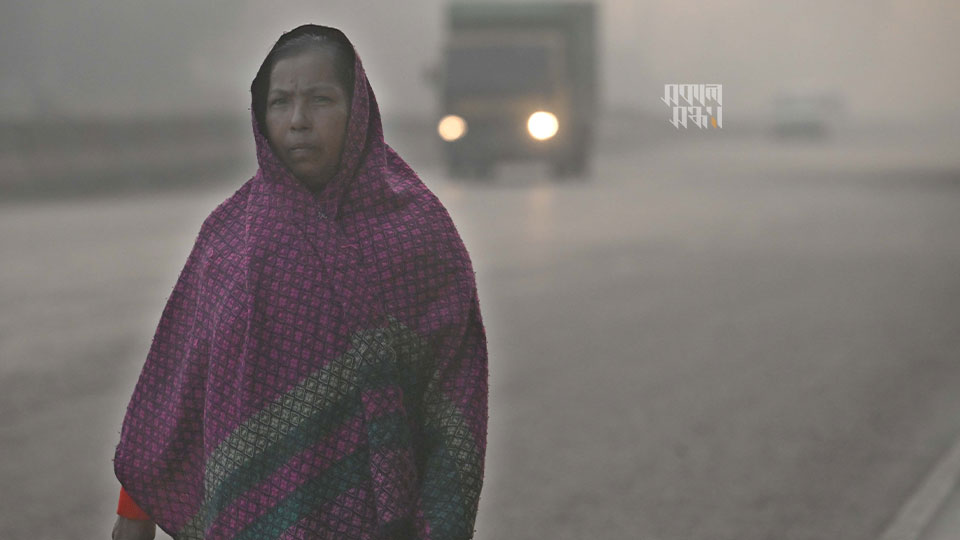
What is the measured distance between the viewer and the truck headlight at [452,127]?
16.3 m

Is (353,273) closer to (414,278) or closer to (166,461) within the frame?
(414,278)

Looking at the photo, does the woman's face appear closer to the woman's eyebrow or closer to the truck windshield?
the woman's eyebrow

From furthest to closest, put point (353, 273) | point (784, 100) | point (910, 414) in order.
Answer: point (784, 100) < point (910, 414) < point (353, 273)

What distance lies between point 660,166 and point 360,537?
21983mm

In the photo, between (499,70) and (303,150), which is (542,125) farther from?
(303,150)

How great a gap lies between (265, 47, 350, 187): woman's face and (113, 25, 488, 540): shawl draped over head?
0.03 meters

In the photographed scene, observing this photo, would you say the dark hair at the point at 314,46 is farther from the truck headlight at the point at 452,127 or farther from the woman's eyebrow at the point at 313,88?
the truck headlight at the point at 452,127

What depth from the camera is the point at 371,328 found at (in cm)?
206

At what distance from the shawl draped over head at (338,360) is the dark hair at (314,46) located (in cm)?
3

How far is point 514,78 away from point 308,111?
1362 centimetres

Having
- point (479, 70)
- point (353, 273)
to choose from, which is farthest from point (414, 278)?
point (479, 70)

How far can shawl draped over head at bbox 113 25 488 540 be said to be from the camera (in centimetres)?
206

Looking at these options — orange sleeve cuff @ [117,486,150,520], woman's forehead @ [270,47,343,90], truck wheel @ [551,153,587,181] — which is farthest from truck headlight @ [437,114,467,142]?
woman's forehead @ [270,47,343,90]

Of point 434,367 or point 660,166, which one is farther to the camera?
point 660,166
